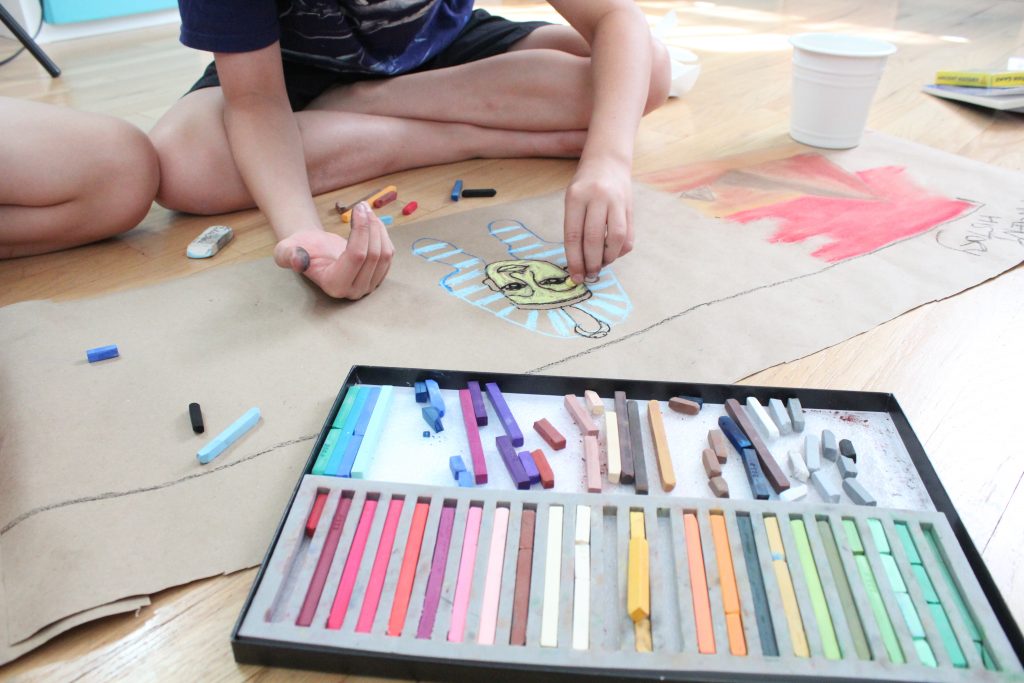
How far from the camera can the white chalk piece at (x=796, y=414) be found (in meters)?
0.63

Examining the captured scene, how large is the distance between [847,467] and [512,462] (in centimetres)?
26

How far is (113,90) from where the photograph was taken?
169cm

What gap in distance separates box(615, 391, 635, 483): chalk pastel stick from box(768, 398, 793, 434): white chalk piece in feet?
0.41

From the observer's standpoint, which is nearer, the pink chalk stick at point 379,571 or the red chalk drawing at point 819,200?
the pink chalk stick at point 379,571

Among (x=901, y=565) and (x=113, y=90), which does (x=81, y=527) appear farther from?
(x=113, y=90)

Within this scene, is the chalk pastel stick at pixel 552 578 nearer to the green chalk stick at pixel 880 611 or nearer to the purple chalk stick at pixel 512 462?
the purple chalk stick at pixel 512 462

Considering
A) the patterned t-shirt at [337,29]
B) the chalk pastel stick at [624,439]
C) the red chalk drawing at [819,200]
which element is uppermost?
the patterned t-shirt at [337,29]

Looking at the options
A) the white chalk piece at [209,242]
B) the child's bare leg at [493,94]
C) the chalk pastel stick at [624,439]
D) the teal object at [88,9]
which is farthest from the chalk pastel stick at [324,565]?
the teal object at [88,9]

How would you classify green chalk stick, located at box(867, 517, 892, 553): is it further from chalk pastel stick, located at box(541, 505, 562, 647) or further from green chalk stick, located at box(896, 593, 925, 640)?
chalk pastel stick, located at box(541, 505, 562, 647)

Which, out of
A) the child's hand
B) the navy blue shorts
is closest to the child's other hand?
the child's hand

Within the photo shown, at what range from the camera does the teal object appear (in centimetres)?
215

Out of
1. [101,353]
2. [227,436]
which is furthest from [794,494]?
[101,353]

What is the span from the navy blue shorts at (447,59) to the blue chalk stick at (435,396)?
27.5 inches

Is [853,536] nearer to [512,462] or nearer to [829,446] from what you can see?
[829,446]
